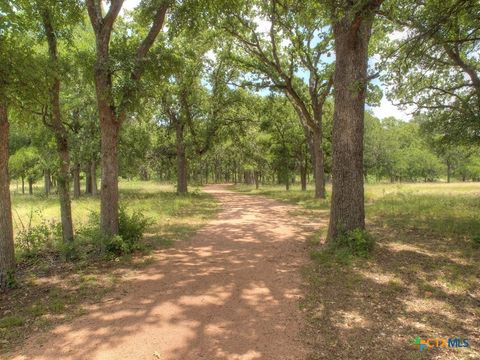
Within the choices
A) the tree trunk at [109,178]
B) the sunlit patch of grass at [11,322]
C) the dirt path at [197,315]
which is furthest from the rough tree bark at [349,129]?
the sunlit patch of grass at [11,322]

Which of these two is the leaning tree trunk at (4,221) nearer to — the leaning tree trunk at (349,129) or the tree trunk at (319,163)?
the leaning tree trunk at (349,129)

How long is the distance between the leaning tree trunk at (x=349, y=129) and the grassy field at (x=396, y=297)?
98 cm

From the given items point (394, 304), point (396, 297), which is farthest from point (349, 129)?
point (394, 304)

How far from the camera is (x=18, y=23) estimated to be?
5.68m

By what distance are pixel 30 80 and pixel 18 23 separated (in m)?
0.95

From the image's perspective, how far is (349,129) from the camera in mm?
7492

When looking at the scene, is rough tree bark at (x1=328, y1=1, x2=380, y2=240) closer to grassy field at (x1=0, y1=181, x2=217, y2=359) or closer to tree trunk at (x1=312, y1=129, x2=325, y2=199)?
grassy field at (x1=0, y1=181, x2=217, y2=359)

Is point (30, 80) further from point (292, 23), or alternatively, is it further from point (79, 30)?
point (292, 23)

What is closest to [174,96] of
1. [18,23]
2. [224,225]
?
[224,225]

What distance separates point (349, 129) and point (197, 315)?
17.0ft

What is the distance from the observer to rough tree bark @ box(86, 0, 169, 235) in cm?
745

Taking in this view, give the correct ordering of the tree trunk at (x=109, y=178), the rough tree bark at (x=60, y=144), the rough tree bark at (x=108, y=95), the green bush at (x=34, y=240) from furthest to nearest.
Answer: the green bush at (x=34, y=240)
the tree trunk at (x=109, y=178)
the rough tree bark at (x=60, y=144)
the rough tree bark at (x=108, y=95)

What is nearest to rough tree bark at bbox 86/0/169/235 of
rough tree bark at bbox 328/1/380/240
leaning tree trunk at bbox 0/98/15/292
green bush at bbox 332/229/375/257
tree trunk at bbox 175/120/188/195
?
leaning tree trunk at bbox 0/98/15/292

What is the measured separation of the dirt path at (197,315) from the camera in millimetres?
3738
